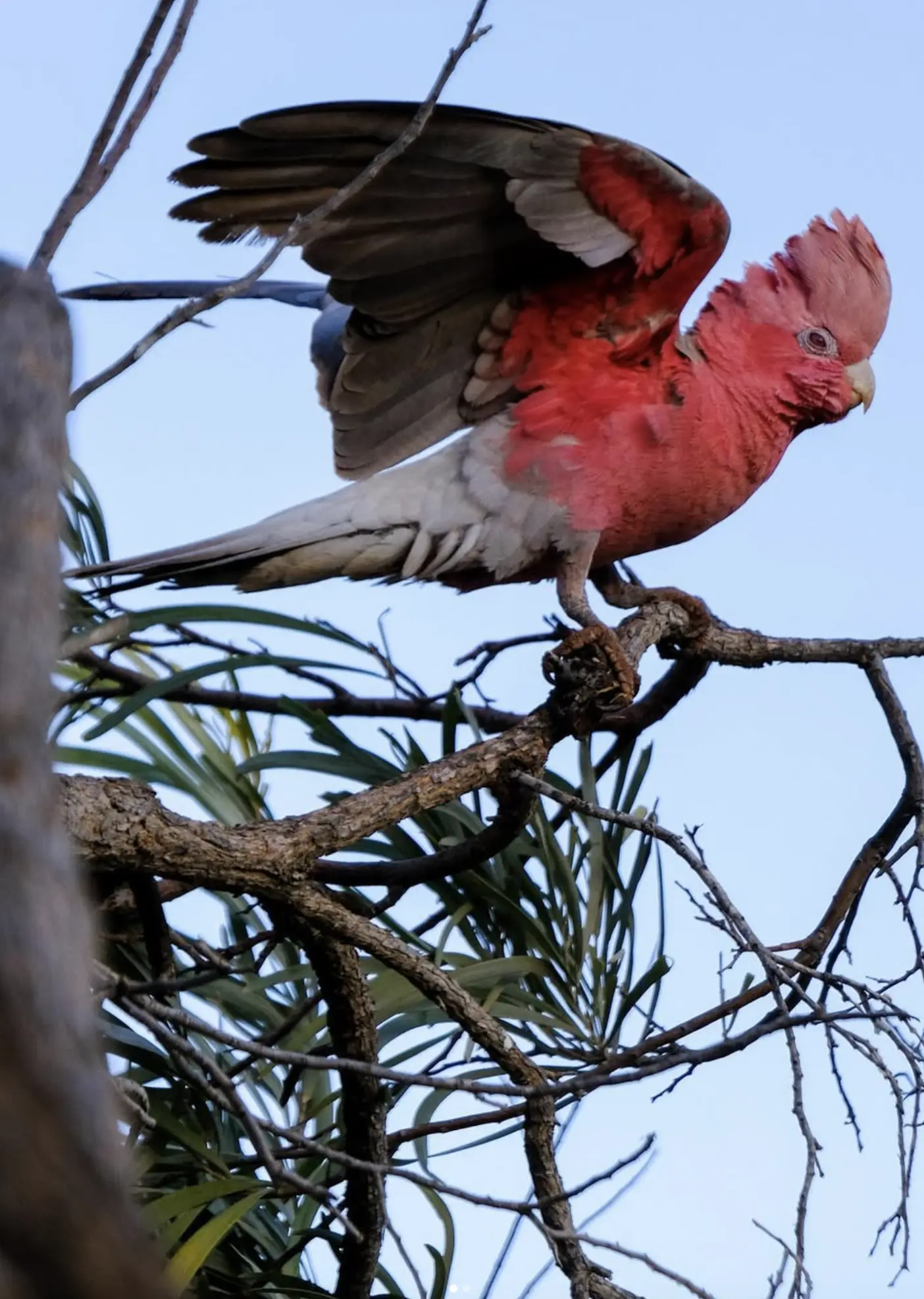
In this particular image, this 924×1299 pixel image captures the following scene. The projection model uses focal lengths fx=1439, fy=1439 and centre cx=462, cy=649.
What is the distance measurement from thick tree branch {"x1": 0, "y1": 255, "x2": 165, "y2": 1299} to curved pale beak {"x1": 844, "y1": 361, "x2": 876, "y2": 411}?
2.66 m

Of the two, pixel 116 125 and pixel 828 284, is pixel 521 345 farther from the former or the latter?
pixel 116 125

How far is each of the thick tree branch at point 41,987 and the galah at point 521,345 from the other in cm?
179

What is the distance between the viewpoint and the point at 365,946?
1.76 meters

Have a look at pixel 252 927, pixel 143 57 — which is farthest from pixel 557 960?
pixel 143 57

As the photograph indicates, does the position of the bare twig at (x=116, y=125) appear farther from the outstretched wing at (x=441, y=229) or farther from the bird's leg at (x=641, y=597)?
the bird's leg at (x=641, y=597)

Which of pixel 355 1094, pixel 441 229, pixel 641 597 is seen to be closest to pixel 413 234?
pixel 441 229

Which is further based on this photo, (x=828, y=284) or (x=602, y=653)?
(x=828, y=284)

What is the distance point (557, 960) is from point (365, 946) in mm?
702

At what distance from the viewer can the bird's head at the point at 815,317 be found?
121 inches

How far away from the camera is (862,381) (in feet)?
10.4

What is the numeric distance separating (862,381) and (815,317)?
175 mm

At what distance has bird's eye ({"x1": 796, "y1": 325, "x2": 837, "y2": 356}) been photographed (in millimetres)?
3115

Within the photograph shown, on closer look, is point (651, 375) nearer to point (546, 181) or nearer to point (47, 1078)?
point (546, 181)

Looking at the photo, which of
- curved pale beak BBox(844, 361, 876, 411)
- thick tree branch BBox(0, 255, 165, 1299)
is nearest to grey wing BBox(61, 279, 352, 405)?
curved pale beak BBox(844, 361, 876, 411)
